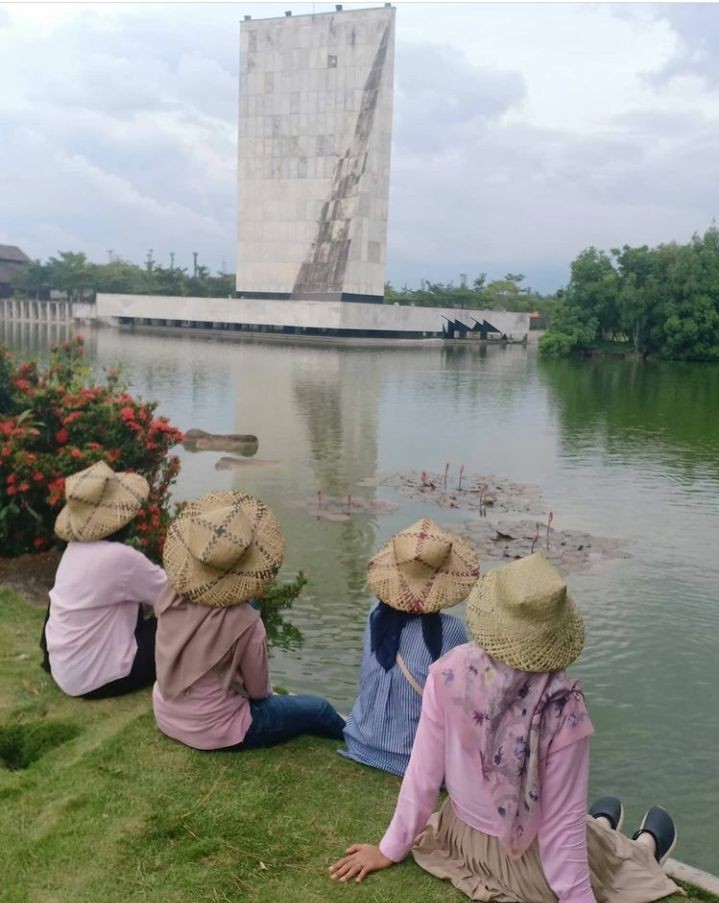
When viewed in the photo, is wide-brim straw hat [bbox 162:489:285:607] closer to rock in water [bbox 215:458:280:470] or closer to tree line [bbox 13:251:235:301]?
rock in water [bbox 215:458:280:470]

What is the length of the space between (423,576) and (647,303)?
123 ft

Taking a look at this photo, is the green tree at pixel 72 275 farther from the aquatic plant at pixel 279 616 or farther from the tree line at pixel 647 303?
the aquatic plant at pixel 279 616

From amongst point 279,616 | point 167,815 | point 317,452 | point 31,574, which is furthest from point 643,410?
point 167,815

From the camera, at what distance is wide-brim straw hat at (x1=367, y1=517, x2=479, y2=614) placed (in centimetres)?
267

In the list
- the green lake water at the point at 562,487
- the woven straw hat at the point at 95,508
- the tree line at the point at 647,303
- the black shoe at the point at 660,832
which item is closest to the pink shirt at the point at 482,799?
the black shoe at the point at 660,832

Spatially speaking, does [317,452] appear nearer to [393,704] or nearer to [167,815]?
[393,704]

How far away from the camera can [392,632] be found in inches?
108

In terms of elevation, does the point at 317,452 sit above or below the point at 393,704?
below

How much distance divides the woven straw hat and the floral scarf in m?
1.69

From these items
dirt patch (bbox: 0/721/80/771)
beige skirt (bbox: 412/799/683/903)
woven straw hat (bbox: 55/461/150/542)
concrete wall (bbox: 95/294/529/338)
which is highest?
concrete wall (bbox: 95/294/529/338)

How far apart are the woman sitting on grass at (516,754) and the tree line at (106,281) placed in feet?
171

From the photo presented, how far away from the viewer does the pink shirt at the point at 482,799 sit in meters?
1.94

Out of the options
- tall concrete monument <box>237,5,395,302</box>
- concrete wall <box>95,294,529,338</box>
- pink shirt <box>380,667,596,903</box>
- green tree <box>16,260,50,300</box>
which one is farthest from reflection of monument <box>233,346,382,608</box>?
green tree <box>16,260,50,300</box>

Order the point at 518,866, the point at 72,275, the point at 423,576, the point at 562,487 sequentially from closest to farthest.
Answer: the point at 518,866
the point at 423,576
the point at 562,487
the point at 72,275
